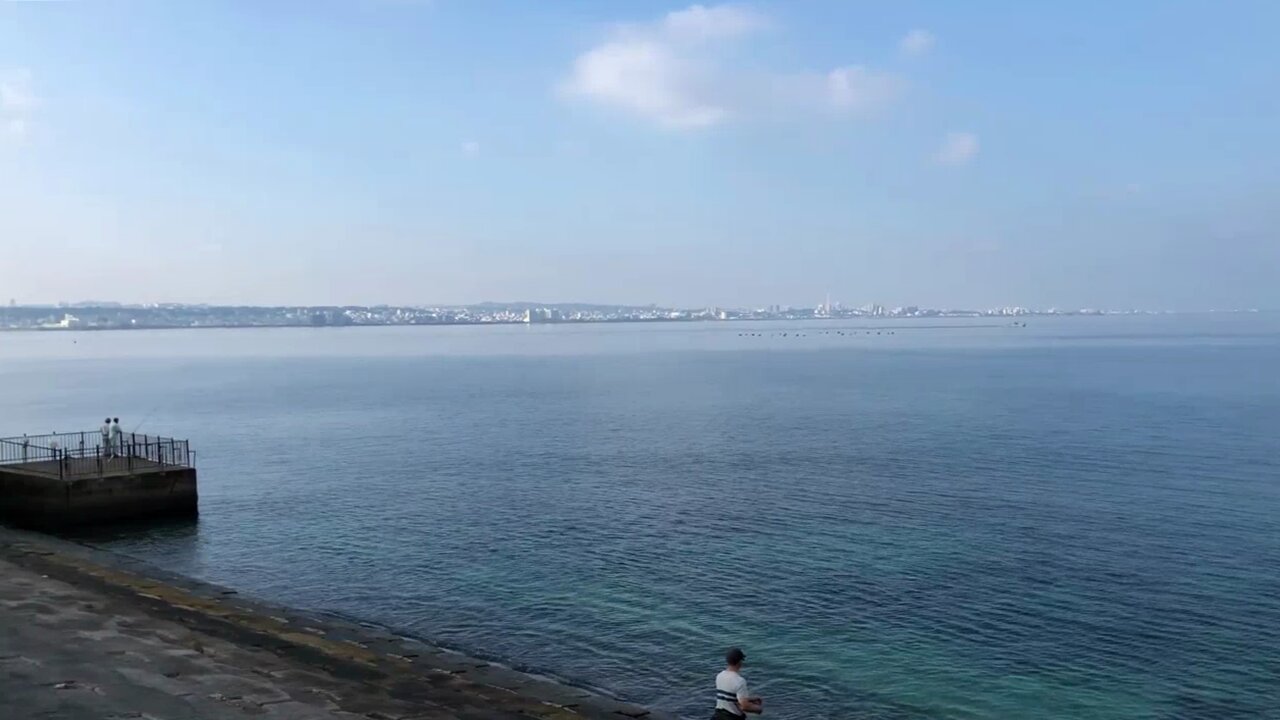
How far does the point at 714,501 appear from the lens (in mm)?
45500

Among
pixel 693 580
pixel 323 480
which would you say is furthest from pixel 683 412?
pixel 693 580

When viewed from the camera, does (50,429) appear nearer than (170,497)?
No

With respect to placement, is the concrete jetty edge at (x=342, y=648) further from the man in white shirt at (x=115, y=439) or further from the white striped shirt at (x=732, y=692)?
the man in white shirt at (x=115, y=439)

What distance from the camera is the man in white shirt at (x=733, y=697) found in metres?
13.6

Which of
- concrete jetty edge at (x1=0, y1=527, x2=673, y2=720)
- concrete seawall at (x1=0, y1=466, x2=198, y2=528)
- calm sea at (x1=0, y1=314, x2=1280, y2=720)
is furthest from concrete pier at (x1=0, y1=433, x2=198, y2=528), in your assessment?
concrete jetty edge at (x1=0, y1=527, x2=673, y2=720)

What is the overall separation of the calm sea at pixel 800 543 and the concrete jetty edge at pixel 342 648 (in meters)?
2.29

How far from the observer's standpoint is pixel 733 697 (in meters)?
13.7

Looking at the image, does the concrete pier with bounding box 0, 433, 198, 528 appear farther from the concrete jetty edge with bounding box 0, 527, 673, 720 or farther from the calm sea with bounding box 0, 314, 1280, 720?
the concrete jetty edge with bounding box 0, 527, 673, 720

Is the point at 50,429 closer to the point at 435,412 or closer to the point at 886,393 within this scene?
the point at 435,412

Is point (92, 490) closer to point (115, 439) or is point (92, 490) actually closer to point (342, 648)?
point (115, 439)

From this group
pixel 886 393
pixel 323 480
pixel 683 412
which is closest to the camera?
pixel 323 480

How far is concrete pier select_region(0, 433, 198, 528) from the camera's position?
3812 centimetres

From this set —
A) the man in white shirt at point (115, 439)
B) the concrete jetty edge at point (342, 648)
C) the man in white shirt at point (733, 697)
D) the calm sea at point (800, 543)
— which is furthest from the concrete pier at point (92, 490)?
the man in white shirt at point (733, 697)

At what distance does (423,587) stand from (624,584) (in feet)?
20.5
